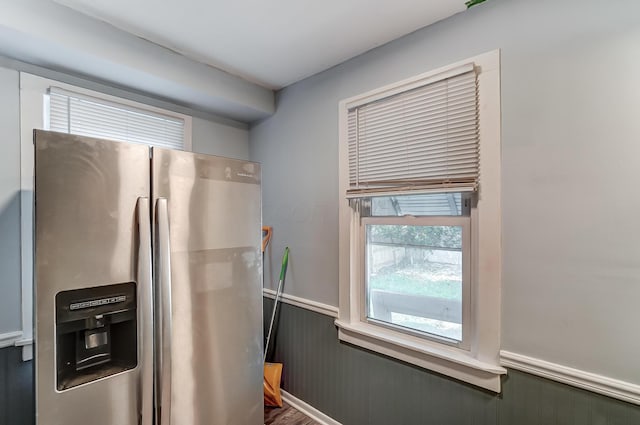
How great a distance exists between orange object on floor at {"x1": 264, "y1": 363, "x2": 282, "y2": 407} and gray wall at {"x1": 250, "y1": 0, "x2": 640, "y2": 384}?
5.24ft

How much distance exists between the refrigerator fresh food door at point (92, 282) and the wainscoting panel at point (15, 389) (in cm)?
76

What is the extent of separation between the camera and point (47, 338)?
3.22 feet

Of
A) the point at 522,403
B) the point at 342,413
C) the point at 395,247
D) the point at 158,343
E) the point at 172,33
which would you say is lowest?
the point at 342,413

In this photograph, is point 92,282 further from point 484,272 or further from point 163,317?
point 484,272

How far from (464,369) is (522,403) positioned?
0.77ft

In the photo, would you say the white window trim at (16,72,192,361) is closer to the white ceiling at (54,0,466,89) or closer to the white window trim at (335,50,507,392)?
the white ceiling at (54,0,466,89)

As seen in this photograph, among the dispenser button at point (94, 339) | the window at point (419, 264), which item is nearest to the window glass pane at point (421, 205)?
the window at point (419, 264)

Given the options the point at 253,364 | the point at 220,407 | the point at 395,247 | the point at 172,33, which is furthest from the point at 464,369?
the point at 172,33

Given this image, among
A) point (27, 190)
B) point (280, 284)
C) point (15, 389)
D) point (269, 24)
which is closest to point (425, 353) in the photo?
point (280, 284)

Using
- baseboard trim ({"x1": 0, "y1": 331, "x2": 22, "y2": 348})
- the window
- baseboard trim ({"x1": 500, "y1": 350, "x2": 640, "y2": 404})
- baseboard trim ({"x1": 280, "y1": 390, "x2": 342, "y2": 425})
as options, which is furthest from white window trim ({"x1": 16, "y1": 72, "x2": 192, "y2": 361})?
baseboard trim ({"x1": 500, "y1": 350, "x2": 640, "y2": 404})

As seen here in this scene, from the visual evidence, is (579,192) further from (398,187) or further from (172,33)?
(172,33)

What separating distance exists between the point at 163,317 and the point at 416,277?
128cm

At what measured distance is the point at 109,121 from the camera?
6.05 feet

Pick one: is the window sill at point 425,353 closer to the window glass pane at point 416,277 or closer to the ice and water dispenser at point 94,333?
the window glass pane at point 416,277
